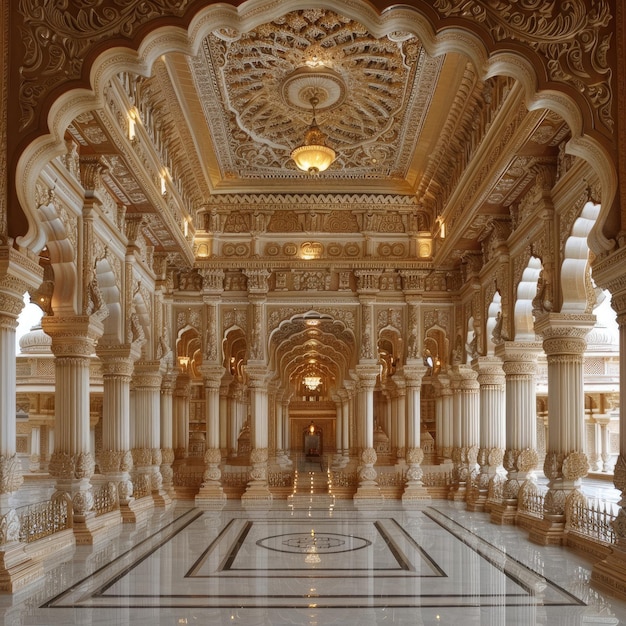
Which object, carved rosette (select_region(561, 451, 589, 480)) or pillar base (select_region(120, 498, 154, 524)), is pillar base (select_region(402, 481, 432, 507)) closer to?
pillar base (select_region(120, 498, 154, 524))

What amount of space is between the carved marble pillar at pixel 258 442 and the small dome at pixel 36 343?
9.56m

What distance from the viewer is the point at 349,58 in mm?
10055

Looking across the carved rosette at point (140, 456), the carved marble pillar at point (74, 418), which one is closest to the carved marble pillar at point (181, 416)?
the carved rosette at point (140, 456)

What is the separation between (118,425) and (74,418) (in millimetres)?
2185

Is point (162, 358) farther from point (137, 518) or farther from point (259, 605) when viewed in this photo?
point (259, 605)

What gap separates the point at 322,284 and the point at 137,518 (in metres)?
6.29

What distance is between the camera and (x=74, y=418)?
30.6 ft

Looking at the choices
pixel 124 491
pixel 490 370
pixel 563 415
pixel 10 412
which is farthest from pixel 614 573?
pixel 124 491

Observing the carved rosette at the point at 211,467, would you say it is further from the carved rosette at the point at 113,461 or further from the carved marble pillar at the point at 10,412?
the carved marble pillar at the point at 10,412

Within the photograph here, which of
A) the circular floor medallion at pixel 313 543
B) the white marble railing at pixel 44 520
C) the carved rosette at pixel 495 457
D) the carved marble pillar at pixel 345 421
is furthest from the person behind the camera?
the carved marble pillar at pixel 345 421

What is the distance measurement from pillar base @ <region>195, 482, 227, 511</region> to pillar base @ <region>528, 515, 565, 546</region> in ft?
21.6

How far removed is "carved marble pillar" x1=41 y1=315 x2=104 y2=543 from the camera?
9117mm

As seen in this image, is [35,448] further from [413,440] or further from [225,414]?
[413,440]

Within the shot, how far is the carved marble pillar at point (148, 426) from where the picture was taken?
13.6 m
